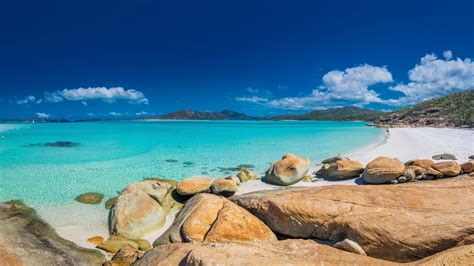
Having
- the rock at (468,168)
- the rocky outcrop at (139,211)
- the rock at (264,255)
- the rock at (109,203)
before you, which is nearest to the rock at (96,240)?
the rocky outcrop at (139,211)

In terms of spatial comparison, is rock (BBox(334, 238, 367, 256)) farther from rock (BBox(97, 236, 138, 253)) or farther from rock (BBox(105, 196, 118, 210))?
rock (BBox(105, 196, 118, 210))

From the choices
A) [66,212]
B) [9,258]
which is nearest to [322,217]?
[9,258]

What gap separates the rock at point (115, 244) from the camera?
700cm

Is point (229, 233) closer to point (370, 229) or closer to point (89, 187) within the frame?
point (370, 229)

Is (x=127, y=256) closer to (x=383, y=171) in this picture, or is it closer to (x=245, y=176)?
(x=245, y=176)

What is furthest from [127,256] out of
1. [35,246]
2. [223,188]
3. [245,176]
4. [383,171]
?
[383,171]

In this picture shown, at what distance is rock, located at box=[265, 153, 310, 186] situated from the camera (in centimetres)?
1252

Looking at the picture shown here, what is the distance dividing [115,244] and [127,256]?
1043mm

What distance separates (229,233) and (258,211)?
1.09 meters

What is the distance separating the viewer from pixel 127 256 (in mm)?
6340

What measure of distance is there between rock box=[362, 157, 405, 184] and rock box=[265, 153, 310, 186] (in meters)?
2.89

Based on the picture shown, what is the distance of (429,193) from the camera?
6297 millimetres

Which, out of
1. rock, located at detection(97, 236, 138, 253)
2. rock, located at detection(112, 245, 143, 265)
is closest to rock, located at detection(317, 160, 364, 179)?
rock, located at detection(97, 236, 138, 253)

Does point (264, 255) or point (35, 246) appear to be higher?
point (264, 255)
